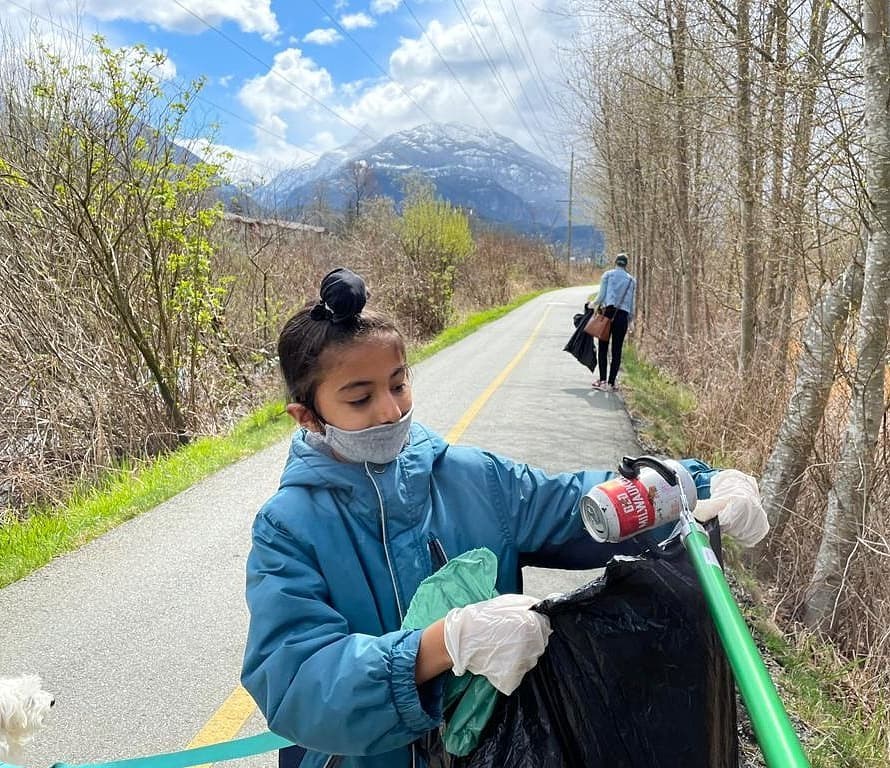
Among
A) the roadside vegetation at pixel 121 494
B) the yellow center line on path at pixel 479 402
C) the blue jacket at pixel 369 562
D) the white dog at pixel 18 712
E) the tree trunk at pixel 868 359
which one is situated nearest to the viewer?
the blue jacket at pixel 369 562

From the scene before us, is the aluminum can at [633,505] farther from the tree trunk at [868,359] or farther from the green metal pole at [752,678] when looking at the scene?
the tree trunk at [868,359]

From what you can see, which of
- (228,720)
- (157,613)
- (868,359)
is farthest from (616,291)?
(228,720)

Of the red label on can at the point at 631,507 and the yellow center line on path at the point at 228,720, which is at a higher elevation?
the red label on can at the point at 631,507

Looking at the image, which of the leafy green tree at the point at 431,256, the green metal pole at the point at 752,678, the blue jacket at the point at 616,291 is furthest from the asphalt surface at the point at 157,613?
the leafy green tree at the point at 431,256

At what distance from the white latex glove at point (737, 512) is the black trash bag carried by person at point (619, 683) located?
42cm

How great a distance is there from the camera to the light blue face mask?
1.58m

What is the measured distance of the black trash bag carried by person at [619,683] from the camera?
126cm

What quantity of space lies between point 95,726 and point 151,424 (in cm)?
646

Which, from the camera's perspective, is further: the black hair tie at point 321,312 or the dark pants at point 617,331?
the dark pants at point 617,331

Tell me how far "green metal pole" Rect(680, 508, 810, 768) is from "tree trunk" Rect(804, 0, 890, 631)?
3303mm

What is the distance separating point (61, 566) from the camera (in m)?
4.86

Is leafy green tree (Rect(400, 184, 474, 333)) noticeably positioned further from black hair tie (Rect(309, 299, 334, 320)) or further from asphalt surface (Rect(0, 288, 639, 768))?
black hair tie (Rect(309, 299, 334, 320))

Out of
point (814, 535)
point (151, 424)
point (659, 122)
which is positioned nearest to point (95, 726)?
point (814, 535)

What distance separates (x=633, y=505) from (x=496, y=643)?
385 millimetres
